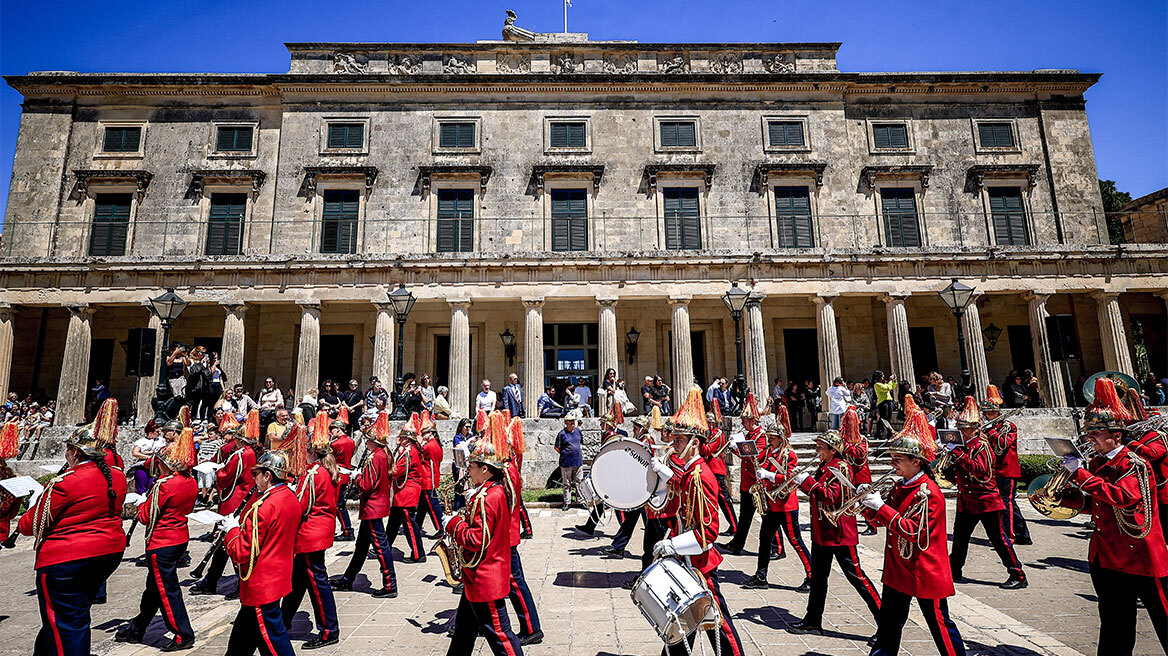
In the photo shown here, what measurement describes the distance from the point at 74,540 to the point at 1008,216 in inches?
1186

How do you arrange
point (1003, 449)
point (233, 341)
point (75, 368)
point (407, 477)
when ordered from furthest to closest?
1. point (233, 341)
2. point (75, 368)
3. point (1003, 449)
4. point (407, 477)

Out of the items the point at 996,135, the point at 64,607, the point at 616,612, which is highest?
the point at 996,135

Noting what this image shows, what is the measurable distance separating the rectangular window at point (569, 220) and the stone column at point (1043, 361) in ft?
54.2

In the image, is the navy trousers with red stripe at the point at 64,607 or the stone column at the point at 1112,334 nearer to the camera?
the navy trousers with red stripe at the point at 64,607

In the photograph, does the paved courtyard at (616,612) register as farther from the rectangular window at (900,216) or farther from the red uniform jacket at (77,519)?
the rectangular window at (900,216)

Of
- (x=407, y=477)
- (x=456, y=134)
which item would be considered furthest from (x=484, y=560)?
(x=456, y=134)

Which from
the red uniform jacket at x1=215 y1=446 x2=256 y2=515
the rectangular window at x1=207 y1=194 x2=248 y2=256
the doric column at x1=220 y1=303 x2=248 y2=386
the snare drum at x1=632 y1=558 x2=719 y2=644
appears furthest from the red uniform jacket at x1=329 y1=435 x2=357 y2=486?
the rectangular window at x1=207 y1=194 x2=248 y2=256

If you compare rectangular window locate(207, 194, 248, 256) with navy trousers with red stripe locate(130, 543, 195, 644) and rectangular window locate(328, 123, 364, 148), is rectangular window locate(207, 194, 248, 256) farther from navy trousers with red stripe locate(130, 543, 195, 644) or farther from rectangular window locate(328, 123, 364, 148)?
navy trousers with red stripe locate(130, 543, 195, 644)

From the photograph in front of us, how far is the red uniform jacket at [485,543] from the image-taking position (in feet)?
14.9

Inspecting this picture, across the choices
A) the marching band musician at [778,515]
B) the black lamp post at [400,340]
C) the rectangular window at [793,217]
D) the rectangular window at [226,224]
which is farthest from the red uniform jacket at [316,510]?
the rectangular window at [793,217]

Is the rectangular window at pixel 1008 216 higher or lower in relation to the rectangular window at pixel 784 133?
lower

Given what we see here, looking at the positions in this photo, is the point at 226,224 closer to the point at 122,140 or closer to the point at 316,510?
the point at 122,140

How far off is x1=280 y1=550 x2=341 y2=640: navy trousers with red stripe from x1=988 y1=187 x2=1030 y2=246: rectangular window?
89.9 feet

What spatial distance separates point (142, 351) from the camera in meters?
14.9
